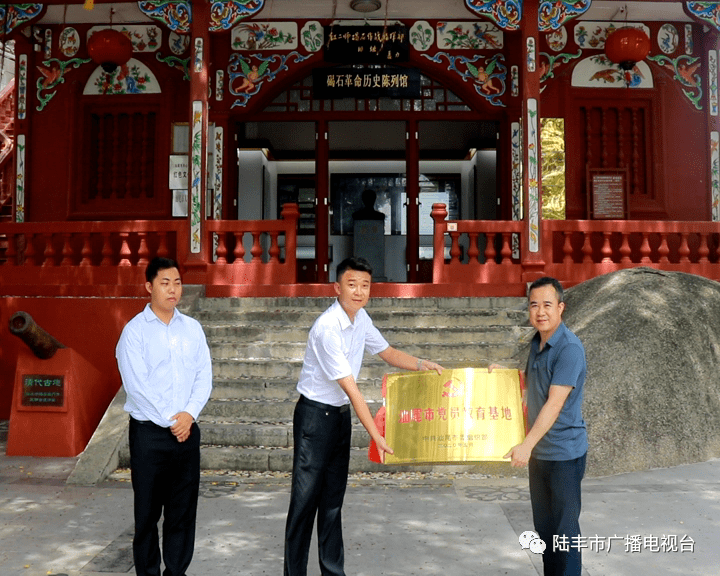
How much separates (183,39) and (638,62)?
249 inches

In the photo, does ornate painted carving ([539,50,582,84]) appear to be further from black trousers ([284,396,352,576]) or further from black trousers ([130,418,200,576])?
black trousers ([130,418,200,576])

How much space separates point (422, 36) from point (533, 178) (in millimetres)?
2835

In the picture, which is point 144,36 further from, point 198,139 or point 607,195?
point 607,195

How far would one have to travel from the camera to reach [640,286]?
6.68 m

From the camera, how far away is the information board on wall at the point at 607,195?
9836 mm

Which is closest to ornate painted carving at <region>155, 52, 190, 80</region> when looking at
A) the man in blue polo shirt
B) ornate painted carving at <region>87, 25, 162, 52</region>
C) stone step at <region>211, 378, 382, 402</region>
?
ornate painted carving at <region>87, 25, 162, 52</region>

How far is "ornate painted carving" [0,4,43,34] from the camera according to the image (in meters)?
8.97

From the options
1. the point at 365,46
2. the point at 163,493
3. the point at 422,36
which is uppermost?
the point at 422,36

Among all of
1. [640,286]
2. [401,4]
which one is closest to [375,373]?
[640,286]

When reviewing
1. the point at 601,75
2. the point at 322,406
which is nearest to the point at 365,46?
the point at 601,75

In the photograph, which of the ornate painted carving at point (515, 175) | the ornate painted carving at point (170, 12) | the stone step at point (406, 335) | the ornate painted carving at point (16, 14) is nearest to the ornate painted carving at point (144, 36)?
the ornate painted carving at point (16, 14)

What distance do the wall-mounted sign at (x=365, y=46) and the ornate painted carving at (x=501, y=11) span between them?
1.31 m

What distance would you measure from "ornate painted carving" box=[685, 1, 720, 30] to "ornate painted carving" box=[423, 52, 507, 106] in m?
2.40

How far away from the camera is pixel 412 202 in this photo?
35.4ft
